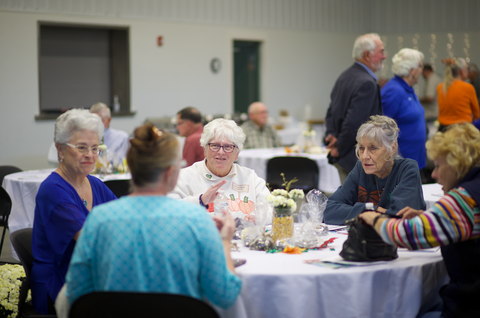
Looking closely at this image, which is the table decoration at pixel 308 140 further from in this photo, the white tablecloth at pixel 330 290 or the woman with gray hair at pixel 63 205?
the white tablecloth at pixel 330 290

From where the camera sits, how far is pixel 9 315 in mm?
2459

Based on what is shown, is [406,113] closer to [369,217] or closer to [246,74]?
[369,217]

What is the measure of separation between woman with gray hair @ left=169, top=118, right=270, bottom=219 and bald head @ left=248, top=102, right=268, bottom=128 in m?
3.68

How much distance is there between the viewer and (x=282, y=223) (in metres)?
2.24

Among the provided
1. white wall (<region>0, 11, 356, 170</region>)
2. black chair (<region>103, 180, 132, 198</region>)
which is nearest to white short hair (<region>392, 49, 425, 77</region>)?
black chair (<region>103, 180, 132, 198</region>)

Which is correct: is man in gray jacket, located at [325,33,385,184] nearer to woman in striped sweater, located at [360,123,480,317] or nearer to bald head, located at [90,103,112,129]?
woman in striped sweater, located at [360,123,480,317]

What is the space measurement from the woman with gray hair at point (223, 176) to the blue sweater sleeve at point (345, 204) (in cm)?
38

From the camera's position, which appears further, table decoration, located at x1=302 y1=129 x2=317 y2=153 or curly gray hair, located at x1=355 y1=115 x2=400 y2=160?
table decoration, located at x1=302 y1=129 x2=317 y2=153

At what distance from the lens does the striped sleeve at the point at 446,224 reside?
70.5 inches

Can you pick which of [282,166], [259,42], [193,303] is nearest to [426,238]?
[193,303]

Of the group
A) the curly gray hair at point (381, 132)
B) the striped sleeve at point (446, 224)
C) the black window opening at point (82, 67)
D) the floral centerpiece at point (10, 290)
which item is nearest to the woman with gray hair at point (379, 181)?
the curly gray hair at point (381, 132)

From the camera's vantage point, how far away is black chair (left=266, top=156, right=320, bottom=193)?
5.20m

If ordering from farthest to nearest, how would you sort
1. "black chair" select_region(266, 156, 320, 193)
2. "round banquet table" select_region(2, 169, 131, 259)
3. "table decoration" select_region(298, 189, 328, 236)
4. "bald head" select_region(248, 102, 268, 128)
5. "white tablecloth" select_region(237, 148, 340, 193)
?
"bald head" select_region(248, 102, 268, 128) < "white tablecloth" select_region(237, 148, 340, 193) < "black chair" select_region(266, 156, 320, 193) < "round banquet table" select_region(2, 169, 131, 259) < "table decoration" select_region(298, 189, 328, 236)

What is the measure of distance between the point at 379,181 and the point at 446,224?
932 millimetres
